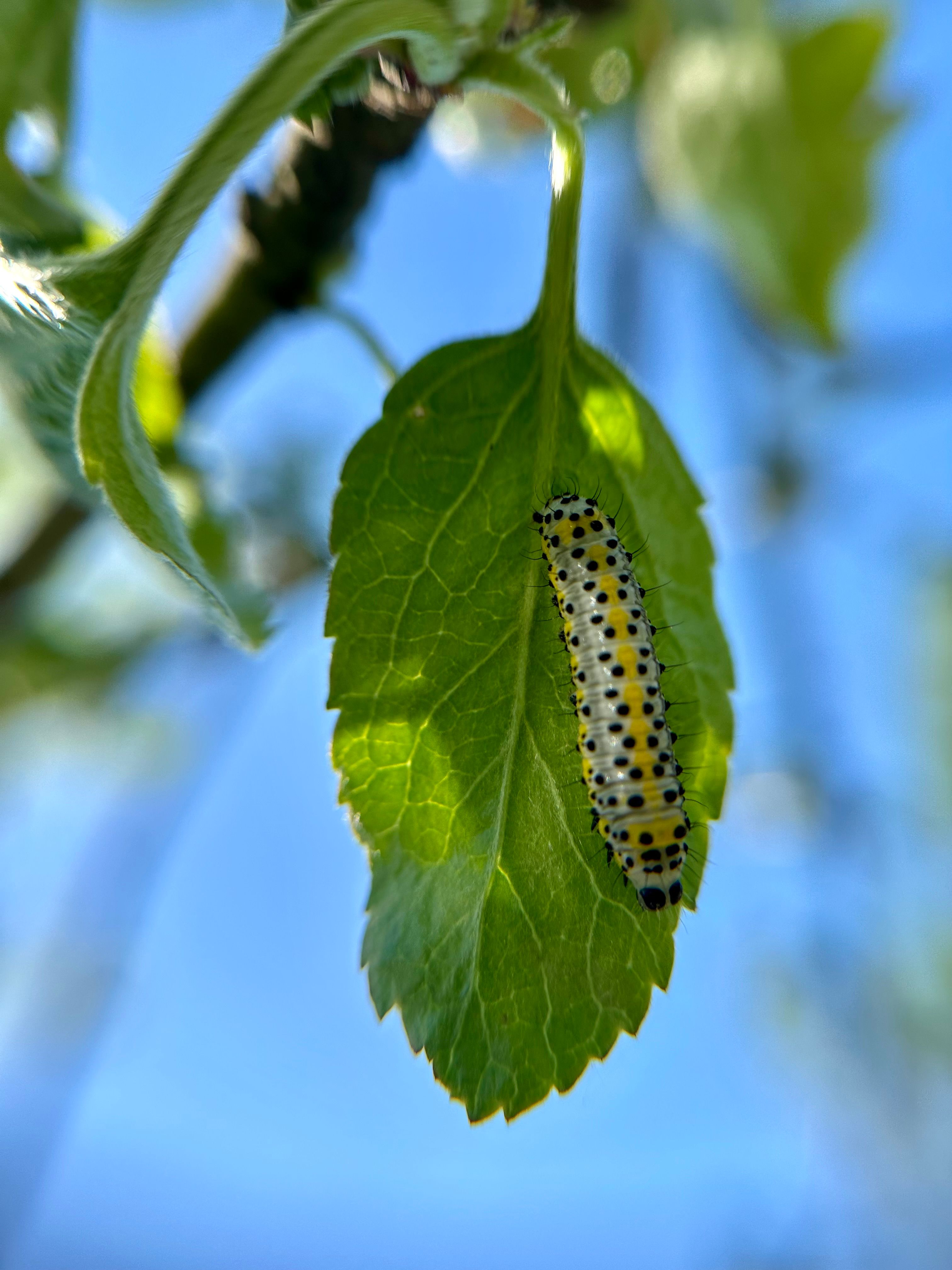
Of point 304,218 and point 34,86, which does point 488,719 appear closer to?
point 304,218

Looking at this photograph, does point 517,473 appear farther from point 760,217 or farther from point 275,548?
point 275,548

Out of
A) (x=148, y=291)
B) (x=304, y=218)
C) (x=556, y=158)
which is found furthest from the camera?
(x=304, y=218)

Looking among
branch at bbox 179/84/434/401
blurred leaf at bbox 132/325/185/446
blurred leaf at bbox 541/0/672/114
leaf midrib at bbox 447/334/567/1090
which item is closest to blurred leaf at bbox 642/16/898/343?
blurred leaf at bbox 541/0/672/114

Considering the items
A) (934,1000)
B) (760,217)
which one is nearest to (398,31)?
(760,217)

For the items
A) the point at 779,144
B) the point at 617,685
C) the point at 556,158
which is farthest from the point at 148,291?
the point at 779,144

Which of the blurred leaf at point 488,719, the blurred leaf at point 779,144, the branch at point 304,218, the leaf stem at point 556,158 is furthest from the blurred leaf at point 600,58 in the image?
the blurred leaf at point 488,719

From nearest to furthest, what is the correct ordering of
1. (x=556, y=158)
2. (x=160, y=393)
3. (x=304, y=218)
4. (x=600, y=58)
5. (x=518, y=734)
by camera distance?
1. (x=556, y=158)
2. (x=518, y=734)
3. (x=304, y=218)
4. (x=600, y=58)
5. (x=160, y=393)
